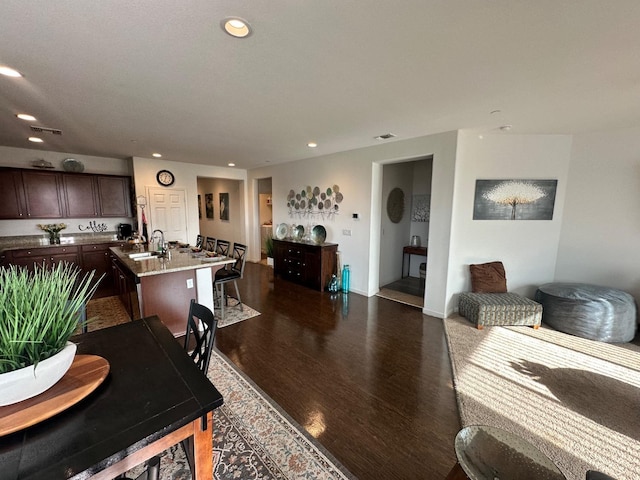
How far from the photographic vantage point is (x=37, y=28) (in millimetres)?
1520

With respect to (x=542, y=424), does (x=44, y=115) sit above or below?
above

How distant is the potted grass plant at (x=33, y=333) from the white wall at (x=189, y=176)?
5.02 meters

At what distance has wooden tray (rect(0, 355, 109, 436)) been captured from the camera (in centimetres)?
92

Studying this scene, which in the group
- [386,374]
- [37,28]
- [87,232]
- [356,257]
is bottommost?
[386,374]

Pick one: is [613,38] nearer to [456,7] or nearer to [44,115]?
[456,7]

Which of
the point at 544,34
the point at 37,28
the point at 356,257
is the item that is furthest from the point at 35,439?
the point at 356,257

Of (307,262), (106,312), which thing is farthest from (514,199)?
(106,312)

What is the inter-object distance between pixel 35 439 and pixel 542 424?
2900 millimetres

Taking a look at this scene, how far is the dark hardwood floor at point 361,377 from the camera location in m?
1.74

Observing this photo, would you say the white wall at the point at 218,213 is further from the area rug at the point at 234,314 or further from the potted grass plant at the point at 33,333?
the potted grass plant at the point at 33,333

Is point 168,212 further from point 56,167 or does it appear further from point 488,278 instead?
point 488,278

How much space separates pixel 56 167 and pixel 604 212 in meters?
9.12

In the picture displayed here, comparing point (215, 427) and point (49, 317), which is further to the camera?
point (215, 427)

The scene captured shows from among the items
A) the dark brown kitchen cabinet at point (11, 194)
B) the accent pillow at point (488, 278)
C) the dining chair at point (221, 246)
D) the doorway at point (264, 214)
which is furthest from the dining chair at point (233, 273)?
the dark brown kitchen cabinet at point (11, 194)
